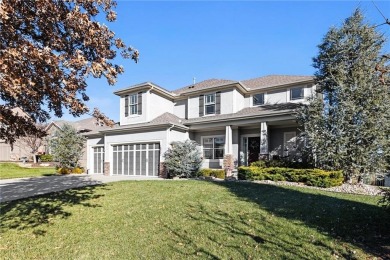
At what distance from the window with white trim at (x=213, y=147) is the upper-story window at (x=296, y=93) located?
580cm

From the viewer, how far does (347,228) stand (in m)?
5.38

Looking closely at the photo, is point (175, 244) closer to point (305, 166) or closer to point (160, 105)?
point (305, 166)

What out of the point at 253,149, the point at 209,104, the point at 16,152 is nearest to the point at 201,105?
the point at 209,104

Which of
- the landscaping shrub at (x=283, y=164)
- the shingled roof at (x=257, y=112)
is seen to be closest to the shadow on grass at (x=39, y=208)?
the landscaping shrub at (x=283, y=164)

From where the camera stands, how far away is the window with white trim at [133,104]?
786 inches

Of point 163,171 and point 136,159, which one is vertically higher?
point 136,159

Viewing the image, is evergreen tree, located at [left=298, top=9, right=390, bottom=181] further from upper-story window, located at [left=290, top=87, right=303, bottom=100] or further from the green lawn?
the green lawn

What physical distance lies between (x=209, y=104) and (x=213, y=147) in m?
3.34

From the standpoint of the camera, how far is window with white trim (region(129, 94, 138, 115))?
19969 mm

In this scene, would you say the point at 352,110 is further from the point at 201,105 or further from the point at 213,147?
the point at 201,105

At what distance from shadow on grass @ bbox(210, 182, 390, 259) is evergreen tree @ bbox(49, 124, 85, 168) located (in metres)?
18.8

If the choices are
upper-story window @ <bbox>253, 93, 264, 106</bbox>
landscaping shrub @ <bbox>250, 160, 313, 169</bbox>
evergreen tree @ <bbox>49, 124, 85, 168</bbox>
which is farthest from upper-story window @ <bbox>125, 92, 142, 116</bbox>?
landscaping shrub @ <bbox>250, 160, 313, 169</bbox>

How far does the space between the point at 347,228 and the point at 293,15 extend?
714cm

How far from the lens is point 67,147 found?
2259cm
